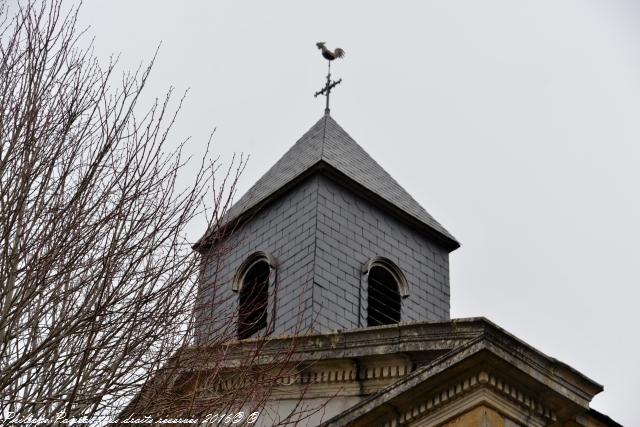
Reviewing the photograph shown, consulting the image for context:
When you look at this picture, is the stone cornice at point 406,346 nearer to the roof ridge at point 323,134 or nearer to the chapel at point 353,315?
the chapel at point 353,315

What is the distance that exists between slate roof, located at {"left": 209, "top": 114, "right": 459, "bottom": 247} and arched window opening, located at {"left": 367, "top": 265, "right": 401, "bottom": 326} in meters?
1.35

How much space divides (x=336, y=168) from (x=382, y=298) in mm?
2279

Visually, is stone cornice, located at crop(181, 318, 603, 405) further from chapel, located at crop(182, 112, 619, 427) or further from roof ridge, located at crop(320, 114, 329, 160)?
roof ridge, located at crop(320, 114, 329, 160)

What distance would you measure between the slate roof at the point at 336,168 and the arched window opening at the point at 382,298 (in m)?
1.35

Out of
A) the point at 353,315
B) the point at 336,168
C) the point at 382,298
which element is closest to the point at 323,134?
the point at 336,168

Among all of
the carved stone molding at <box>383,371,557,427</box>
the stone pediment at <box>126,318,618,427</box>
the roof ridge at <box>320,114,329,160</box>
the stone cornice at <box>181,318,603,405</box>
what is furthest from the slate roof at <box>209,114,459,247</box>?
the carved stone molding at <box>383,371,557,427</box>

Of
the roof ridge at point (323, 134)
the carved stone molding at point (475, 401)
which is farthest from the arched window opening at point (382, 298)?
the carved stone molding at point (475, 401)

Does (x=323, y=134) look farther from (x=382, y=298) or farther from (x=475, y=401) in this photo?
(x=475, y=401)

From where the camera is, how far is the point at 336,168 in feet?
69.6

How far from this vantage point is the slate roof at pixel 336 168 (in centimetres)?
2164

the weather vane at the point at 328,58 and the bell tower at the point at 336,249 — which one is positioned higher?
the weather vane at the point at 328,58

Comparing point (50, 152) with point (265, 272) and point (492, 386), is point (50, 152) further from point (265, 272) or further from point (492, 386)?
point (265, 272)

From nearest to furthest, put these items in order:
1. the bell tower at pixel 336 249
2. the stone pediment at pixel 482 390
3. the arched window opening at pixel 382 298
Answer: the stone pediment at pixel 482 390 → the bell tower at pixel 336 249 → the arched window opening at pixel 382 298

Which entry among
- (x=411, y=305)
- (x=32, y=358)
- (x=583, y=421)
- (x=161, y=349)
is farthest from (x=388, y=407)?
(x=411, y=305)
